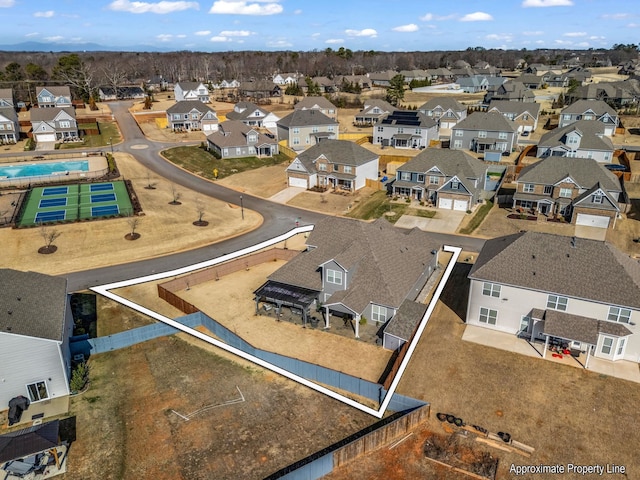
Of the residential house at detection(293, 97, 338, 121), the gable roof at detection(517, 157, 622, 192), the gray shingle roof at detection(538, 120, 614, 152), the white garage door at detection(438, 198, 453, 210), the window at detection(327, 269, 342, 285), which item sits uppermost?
the residential house at detection(293, 97, 338, 121)

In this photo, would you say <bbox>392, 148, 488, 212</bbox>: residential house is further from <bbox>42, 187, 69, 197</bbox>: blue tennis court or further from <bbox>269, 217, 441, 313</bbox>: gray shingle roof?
<bbox>42, 187, 69, 197</bbox>: blue tennis court

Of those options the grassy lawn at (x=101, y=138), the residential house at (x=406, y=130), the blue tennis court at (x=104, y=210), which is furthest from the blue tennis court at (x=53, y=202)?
the residential house at (x=406, y=130)

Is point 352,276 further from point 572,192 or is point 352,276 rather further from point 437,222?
point 572,192

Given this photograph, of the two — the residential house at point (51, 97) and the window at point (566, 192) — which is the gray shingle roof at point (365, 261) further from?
the residential house at point (51, 97)

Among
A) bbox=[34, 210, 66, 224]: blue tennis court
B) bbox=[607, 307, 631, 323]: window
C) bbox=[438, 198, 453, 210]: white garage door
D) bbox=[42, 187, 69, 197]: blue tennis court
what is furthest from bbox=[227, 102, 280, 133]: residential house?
bbox=[607, 307, 631, 323]: window

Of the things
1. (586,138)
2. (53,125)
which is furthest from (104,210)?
(586,138)
